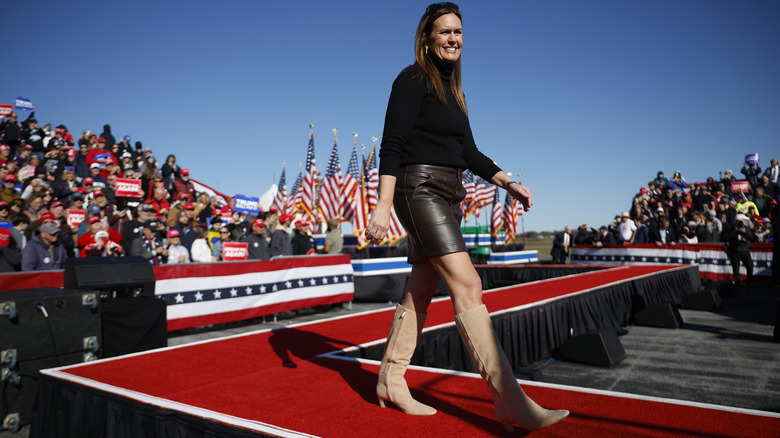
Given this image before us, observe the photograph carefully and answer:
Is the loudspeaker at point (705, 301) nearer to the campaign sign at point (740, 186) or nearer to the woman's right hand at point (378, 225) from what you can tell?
the woman's right hand at point (378, 225)

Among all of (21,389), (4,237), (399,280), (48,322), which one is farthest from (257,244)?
(21,389)

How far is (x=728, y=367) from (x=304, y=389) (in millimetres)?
5354

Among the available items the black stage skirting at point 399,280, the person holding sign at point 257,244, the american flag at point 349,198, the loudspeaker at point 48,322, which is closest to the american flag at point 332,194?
the american flag at point 349,198

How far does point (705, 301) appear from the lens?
10258 millimetres

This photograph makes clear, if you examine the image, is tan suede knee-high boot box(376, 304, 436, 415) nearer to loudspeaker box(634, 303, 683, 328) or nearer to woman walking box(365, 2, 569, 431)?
woman walking box(365, 2, 569, 431)

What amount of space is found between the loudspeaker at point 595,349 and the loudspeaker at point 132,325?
4.75m

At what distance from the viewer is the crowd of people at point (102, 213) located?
7.57m

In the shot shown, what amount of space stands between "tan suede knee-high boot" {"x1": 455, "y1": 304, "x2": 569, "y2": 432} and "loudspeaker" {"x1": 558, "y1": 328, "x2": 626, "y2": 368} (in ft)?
13.5

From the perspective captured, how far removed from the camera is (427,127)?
2352mm

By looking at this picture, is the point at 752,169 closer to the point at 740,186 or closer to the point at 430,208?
the point at 740,186

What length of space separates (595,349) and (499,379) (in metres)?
4.45

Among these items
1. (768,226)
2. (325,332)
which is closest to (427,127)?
(325,332)

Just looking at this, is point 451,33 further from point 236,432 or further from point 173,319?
point 173,319

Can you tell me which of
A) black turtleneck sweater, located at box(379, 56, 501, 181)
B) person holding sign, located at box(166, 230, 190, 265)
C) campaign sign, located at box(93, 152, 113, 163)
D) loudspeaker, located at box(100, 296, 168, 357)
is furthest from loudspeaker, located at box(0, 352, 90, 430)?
campaign sign, located at box(93, 152, 113, 163)
